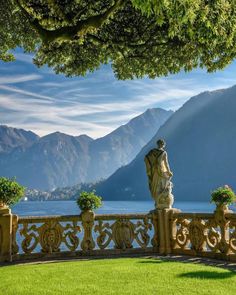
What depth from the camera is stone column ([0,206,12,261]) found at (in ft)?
43.4

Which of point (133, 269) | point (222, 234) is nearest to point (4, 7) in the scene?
point (133, 269)

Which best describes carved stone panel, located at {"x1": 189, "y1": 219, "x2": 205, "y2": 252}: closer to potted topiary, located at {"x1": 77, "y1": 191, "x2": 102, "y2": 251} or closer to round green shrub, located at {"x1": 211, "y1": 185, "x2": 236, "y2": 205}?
round green shrub, located at {"x1": 211, "y1": 185, "x2": 236, "y2": 205}

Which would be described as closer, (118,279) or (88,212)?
(118,279)

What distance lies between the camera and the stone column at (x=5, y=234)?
521 inches

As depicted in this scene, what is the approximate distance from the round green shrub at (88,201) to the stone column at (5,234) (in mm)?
2333

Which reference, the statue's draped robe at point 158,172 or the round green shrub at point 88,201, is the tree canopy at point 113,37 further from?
the round green shrub at point 88,201

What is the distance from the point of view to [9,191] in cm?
1319

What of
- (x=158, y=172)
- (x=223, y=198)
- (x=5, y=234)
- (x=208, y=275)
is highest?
(x=158, y=172)

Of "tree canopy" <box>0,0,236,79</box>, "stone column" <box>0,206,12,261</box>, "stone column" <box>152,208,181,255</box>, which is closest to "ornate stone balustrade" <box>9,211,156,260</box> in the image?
"stone column" <box>0,206,12,261</box>

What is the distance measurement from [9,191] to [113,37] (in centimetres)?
564

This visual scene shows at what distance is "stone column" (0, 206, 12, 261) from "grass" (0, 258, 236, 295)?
1.68 meters

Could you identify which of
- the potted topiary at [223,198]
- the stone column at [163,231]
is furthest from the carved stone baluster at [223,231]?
the stone column at [163,231]

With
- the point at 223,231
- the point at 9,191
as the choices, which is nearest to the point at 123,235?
the point at 223,231

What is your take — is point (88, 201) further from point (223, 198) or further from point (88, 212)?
point (223, 198)
